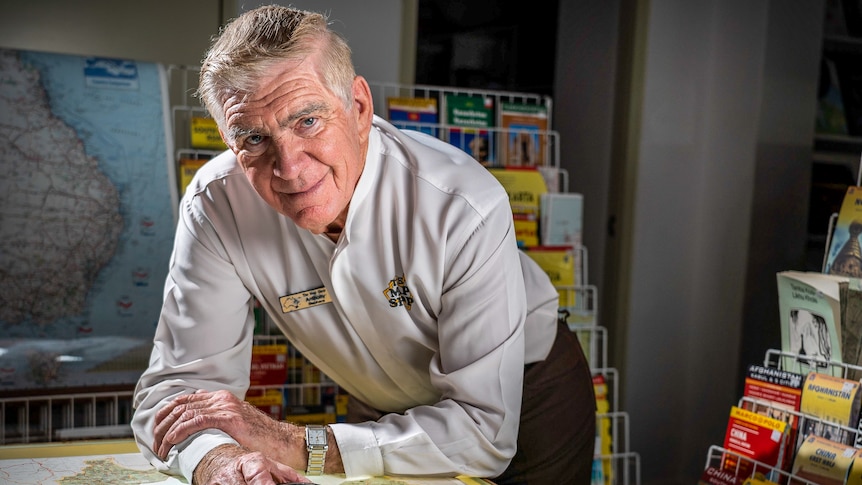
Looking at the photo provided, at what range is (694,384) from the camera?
361 centimetres

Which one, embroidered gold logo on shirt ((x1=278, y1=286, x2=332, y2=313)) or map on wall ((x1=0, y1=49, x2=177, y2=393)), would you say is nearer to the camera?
embroidered gold logo on shirt ((x1=278, y1=286, x2=332, y2=313))

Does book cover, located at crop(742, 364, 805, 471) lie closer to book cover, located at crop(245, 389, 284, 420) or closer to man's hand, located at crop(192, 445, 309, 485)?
man's hand, located at crop(192, 445, 309, 485)

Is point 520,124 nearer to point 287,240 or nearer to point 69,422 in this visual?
point 287,240

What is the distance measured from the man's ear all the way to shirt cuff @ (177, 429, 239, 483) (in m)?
0.60

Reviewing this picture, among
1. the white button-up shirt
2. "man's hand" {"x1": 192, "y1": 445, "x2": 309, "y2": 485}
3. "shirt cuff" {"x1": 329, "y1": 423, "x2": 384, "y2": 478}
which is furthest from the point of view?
the white button-up shirt

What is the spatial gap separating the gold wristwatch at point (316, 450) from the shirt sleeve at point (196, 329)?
0.28m

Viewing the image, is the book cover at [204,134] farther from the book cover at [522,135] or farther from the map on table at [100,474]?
the map on table at [100,474]

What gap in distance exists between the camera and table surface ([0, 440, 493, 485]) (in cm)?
128

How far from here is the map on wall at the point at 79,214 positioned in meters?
2.45

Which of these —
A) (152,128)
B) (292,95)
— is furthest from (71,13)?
(292,95)

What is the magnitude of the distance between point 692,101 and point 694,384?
1.21m

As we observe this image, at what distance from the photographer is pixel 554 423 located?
190cm

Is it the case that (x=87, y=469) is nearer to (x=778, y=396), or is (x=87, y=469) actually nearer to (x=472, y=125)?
(x=778, y=396)

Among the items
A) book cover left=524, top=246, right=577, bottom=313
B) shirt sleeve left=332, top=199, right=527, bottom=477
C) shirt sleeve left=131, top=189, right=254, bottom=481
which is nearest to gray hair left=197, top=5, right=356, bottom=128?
A: shirt sleeve left=131, top=189, right=254, bottom=481
